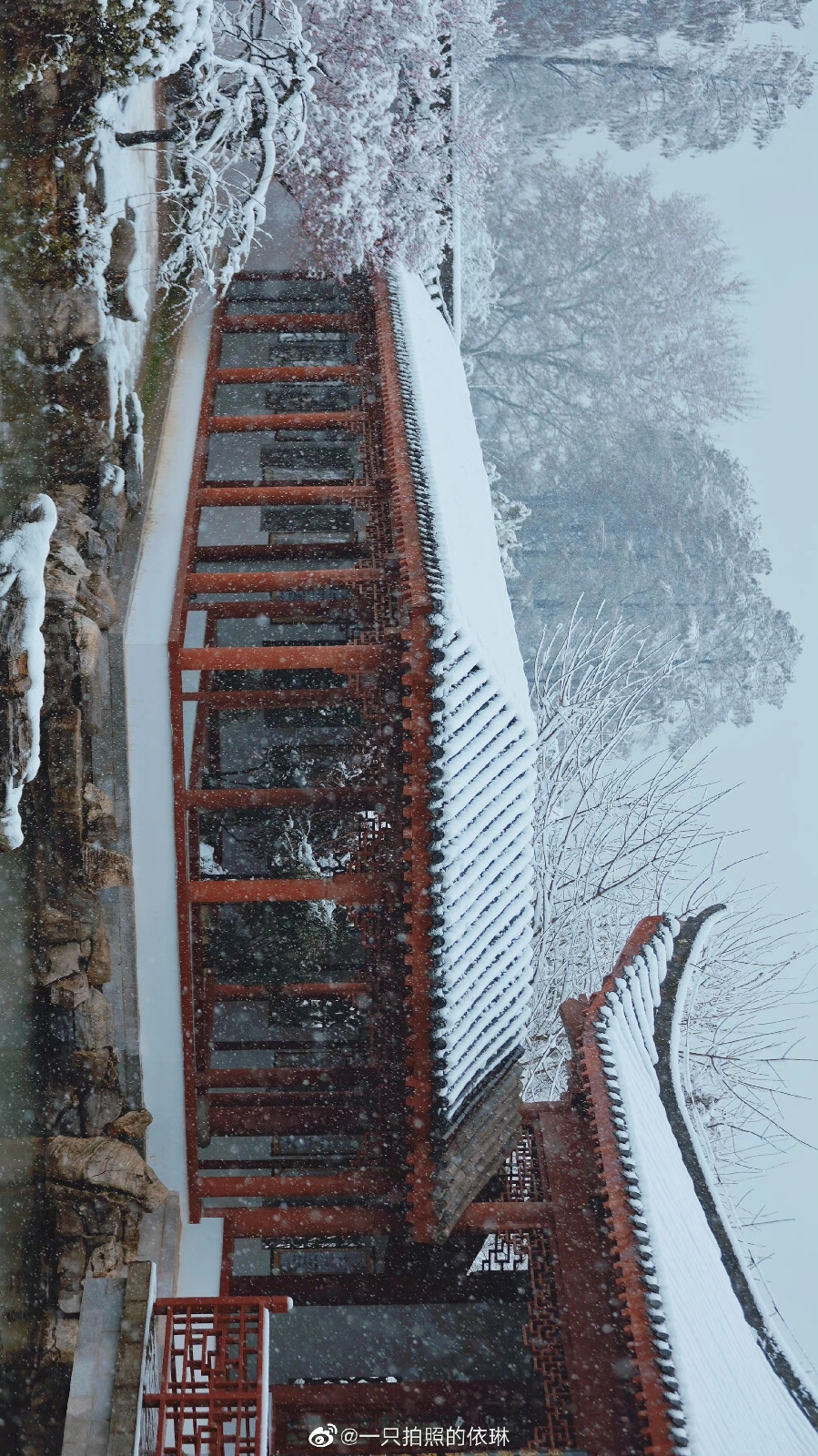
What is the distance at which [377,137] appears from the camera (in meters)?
10.4

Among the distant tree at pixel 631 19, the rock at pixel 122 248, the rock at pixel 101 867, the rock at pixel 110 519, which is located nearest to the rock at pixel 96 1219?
the rock at pixel 101 867

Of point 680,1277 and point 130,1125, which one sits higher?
point 130,1125

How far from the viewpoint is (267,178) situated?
25.8ft

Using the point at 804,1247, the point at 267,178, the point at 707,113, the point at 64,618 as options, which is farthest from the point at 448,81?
the point at 804,1247

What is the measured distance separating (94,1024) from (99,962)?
1.20 ft

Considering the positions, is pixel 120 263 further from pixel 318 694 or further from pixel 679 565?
pixel 679 565

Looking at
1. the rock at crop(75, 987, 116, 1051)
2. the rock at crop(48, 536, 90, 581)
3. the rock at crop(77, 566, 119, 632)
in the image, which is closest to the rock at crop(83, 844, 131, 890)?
the rock at crop(75, 987, 116, 1051)

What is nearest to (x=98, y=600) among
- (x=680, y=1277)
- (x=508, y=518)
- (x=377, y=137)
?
(x=680, y=1277)

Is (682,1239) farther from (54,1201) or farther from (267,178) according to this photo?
(267,178)

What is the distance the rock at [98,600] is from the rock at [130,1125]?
119 inches

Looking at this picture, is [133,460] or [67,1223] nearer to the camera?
[67,1223]

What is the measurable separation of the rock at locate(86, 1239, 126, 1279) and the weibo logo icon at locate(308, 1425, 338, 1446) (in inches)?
57.5

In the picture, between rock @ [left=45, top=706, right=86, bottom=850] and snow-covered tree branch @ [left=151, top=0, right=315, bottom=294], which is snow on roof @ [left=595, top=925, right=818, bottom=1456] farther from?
snow-covered tree branch @ [left=151, top=0, right=315, bottom=294]

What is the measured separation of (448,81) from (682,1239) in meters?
11.9
